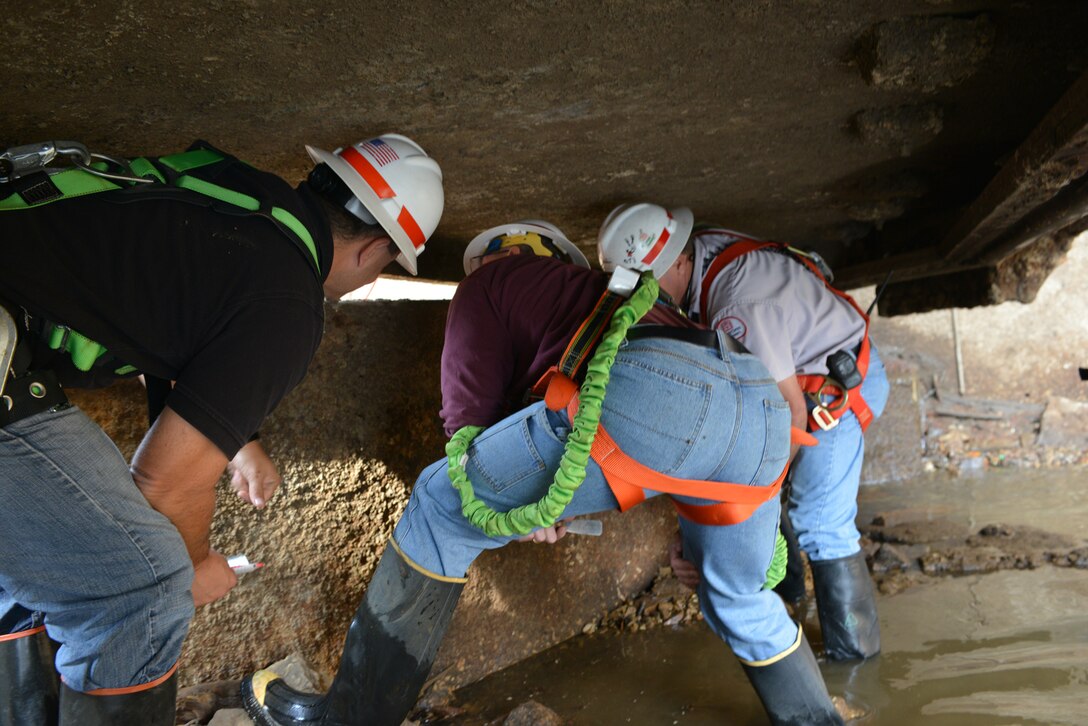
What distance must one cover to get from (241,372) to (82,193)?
44 centimetres

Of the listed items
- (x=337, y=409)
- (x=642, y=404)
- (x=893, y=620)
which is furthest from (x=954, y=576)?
(x=337, y=409)

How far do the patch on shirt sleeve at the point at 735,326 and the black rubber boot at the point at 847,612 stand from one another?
109 centimetres

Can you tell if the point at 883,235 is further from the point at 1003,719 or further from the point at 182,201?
the point at 182,201

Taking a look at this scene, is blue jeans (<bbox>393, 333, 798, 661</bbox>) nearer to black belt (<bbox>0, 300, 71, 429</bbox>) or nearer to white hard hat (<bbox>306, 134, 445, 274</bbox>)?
white hard hat (<bbox>306, 134, 445, 274</bbox>)

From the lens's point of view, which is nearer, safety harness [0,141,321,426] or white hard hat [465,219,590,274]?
safety harness [0,141,321,426]

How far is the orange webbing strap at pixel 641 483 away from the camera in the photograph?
1.91m

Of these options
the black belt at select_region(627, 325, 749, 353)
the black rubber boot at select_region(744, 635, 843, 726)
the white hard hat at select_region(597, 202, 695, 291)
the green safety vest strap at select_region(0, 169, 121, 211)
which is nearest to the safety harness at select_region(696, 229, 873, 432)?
the white hard hat at select_region(597, 202, 695, 291)

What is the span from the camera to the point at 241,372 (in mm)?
1484

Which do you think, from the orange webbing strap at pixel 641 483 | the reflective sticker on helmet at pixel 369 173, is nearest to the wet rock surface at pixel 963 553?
the orange webbing strap at pixel 641 483

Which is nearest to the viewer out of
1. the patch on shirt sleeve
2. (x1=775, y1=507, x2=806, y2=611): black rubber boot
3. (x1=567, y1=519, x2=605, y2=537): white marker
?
(x1=567, y1=519, x2=605, y2=537): white marker

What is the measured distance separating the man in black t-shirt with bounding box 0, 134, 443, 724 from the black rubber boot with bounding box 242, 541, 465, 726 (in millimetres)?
496

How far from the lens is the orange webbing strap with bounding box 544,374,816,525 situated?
1912mm

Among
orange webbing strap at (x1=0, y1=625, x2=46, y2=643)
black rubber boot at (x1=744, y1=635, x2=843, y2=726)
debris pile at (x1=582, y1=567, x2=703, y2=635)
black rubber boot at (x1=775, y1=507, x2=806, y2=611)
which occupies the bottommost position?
debris pile at (x1=582, y1=567, x2=703, y2=635)

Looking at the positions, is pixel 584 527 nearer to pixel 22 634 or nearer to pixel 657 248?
pixel 657 248
